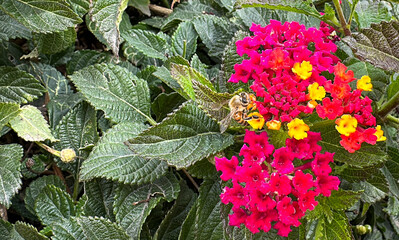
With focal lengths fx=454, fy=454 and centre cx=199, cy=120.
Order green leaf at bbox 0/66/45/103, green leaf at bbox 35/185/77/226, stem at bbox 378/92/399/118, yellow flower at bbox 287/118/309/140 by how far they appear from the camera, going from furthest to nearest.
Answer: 1. green leaf at bbox 0/66/45/103
2. green leaf at bbox 35/185/77/226
3. stem at bbox 378/92/399/118
4. yellow flower at bbox 287/118/309/140

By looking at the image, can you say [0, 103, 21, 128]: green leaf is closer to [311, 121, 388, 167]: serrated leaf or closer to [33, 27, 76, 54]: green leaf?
[33, 27, 76, 54]: green leaf

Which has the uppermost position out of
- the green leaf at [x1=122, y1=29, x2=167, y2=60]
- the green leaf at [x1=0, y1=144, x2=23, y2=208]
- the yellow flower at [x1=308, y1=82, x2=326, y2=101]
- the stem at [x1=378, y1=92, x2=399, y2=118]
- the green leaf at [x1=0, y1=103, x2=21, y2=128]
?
the yellow flower at [x1=308, y1=82, x2=326, y2=101]

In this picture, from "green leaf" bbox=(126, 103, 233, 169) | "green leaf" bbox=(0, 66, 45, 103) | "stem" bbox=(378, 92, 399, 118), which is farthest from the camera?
"green leaf" bbox=(0, 66, 45, 103)

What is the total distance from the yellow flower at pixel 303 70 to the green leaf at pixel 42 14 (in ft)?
2.11

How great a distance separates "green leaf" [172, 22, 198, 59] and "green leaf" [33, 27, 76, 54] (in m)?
0.33

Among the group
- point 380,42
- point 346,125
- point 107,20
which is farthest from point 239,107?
point 107,20

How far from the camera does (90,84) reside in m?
1.27

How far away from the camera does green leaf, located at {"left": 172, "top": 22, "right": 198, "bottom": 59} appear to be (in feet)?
4.81

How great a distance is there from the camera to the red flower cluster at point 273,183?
2.90ft

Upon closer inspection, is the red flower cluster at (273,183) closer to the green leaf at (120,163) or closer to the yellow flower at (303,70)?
the yellow flower at (303,70)

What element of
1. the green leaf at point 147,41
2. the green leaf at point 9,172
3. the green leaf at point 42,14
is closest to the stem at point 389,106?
the green leaf at point 147,41

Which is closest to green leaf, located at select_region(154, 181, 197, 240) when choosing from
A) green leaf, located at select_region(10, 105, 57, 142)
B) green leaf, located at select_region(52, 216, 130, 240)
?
green leaf, located at select_region(52, 216, 130, 240)

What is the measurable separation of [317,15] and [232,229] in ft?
1.81

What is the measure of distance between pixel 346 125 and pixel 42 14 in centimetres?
88
